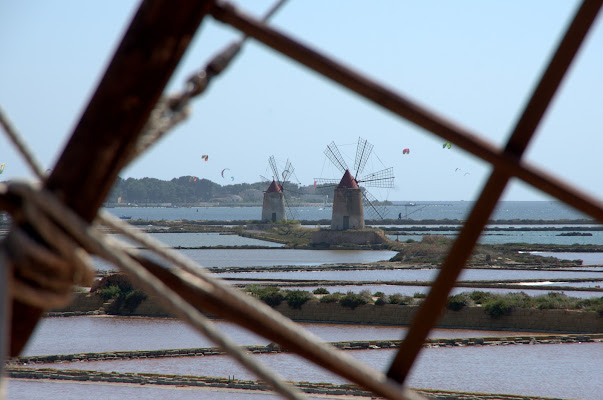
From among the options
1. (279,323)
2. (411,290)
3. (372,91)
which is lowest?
(279,323)

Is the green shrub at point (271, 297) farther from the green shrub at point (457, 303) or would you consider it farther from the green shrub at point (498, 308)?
the green shrub at point (498, 308)

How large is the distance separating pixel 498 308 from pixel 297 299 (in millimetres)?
3737

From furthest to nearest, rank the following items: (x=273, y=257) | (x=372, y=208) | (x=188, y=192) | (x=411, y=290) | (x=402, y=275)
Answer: (x=188, y=192) → (x=372, y=208) → (x=273, y=257) → (x=402, y=275) → (x=411, y=290)

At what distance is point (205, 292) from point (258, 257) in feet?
92.5

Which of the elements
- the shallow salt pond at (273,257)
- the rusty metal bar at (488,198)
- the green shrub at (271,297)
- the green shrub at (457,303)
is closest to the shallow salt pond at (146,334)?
the green shrub at (457,303)

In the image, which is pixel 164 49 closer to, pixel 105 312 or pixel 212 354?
pixel 212 354

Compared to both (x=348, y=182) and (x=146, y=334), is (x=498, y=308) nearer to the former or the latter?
(x=146, y=334)

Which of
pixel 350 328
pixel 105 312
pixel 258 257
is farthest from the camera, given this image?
pixel 258 257

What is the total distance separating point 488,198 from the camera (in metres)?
0.97

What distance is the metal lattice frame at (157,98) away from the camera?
75 cm

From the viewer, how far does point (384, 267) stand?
2469 centimetres

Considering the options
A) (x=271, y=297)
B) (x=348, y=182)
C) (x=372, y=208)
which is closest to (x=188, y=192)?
(x=372, y=208)

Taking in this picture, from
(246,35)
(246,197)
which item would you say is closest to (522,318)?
(246,35)

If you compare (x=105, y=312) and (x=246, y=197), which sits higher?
(x=246, y=197)
